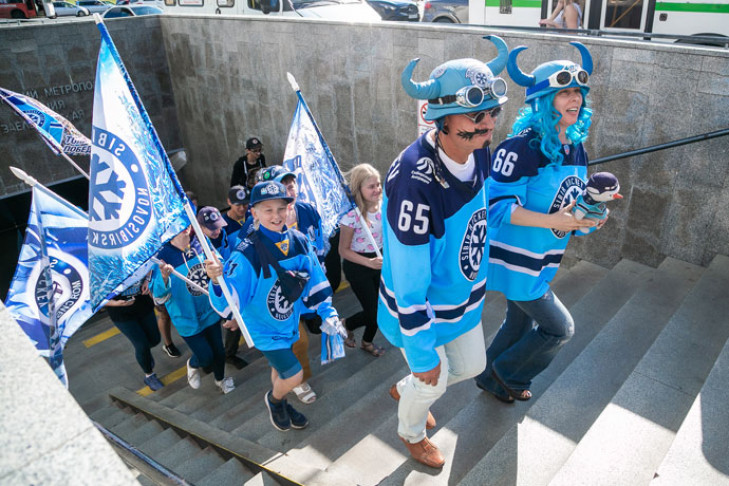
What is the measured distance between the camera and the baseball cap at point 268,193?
3.86 m

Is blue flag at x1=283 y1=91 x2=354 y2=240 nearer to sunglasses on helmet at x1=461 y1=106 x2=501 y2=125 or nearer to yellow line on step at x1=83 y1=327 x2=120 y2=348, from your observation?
sunglasses on helmet at x1=461 y1=106 x2=501 y2=125

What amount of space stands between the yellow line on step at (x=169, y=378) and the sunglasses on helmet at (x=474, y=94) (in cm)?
495

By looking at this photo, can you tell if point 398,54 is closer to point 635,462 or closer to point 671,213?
point 671,213

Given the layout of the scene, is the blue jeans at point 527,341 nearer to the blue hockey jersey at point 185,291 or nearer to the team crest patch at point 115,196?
the team crest patch at point 115,196

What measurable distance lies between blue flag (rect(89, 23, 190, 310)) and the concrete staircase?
151cm

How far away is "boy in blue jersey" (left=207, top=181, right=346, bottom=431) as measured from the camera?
12.8ft

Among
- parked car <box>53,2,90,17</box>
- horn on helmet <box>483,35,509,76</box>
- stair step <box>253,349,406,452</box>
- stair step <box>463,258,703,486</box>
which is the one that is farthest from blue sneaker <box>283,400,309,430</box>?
parked car <box>53,2,90,17</box>

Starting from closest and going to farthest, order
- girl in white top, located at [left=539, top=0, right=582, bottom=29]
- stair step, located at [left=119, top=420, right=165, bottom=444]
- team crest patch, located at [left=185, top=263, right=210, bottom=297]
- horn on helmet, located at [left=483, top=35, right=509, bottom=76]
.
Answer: horn on helmet, located at [left=483, top=35, right=509, bottom=76] < team crest patch, located at [left=185, top=263, right=210, bottom=297] < stair step, located at [left=119, top=420, right=165, bottom=444] < girl in white top, located at [left=539, top=0, right=582, bottom=29]

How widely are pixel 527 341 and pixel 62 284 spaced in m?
2.85

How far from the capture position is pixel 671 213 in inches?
199

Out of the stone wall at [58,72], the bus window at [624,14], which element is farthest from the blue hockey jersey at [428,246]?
the stone wall at [58,72]

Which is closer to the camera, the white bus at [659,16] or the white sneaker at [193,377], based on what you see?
the white sneaker at [193,377]

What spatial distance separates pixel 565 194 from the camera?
3.29 m

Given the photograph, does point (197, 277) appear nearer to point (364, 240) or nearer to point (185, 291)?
Result: point (185, 291)
